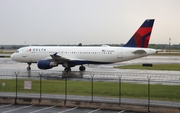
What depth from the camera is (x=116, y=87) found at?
24047mm

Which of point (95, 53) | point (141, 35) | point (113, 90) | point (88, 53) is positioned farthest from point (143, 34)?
point (113, 90)

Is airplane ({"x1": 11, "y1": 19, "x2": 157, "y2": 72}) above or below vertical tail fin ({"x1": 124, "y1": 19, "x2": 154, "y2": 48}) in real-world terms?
below

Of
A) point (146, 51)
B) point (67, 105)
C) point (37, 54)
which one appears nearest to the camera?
point (67, 105)

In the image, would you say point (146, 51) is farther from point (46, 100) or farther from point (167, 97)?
point (46, 100)

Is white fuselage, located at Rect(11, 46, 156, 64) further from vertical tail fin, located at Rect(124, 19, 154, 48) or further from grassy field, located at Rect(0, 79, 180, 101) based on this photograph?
grassy field, located at Rect(0, 79, 180, 101)

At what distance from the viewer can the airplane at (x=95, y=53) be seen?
3775 cm

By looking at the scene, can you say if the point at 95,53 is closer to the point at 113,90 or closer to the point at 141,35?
the point at 141,35

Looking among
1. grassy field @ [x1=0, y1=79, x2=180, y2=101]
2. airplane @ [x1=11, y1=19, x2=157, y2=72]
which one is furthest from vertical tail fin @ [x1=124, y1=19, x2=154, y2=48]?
grassy field @ [x1=0, y1=79, x2=180, y2=101]

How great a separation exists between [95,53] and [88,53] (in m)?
1.08

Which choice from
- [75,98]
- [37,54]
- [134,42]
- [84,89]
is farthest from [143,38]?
[75,98]

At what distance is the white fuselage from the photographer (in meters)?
38.4

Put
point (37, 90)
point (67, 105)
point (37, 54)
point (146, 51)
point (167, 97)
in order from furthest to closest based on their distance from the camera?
point (37, 54), point (146, 51), point (37, 90), point (167, 97), point (67, 105)

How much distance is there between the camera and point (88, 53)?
40781 mm

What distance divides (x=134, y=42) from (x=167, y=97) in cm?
1962
